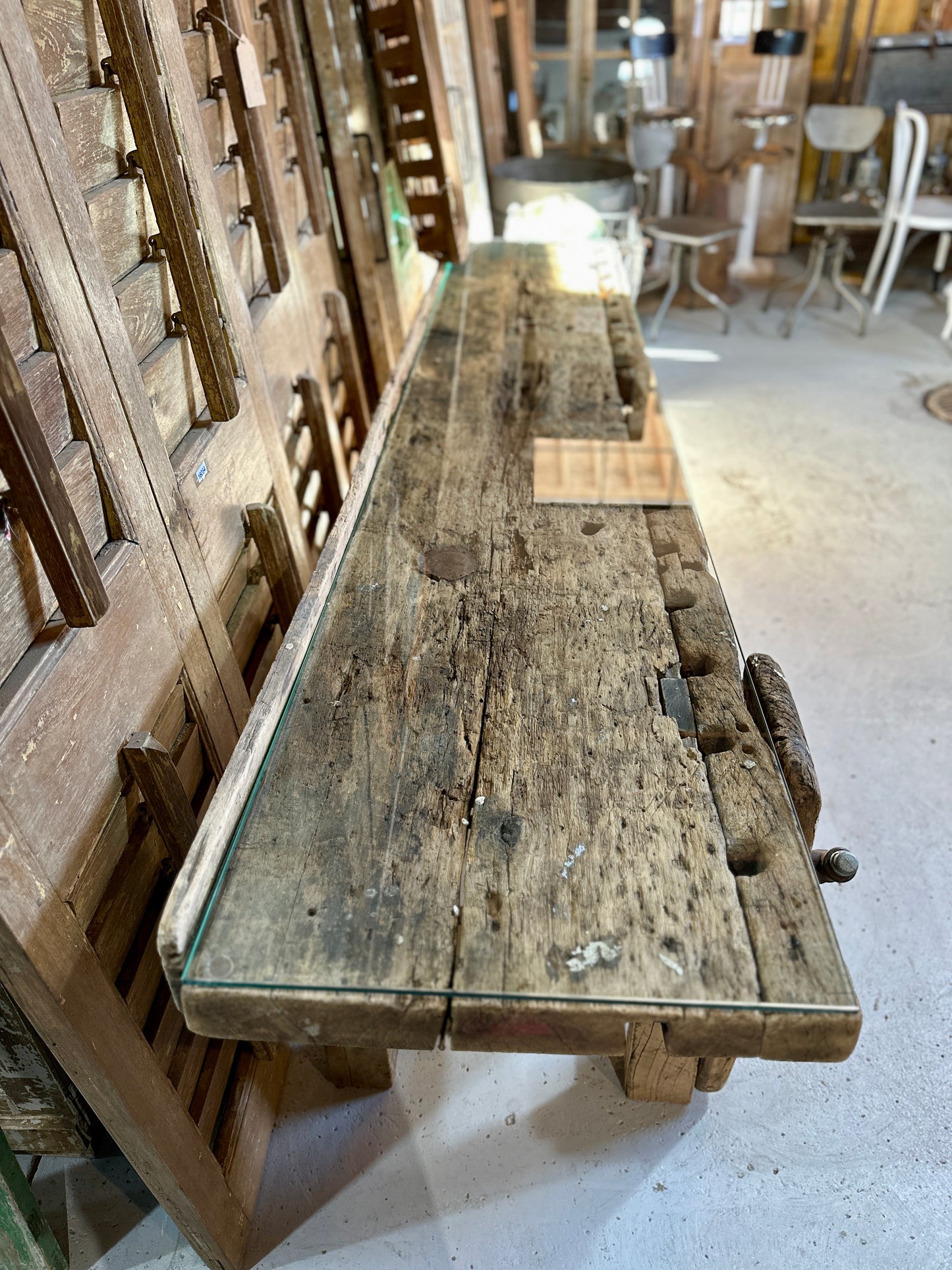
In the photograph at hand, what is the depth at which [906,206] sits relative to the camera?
539 cm

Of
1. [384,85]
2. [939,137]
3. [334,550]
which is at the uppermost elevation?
[384,85]

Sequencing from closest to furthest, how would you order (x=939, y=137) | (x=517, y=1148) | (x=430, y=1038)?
(x=430, y=1038) < (x=517, y=1148) < (x=939, y=137)

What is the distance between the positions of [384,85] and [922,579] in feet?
9.18

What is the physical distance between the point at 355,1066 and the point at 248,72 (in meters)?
2.18

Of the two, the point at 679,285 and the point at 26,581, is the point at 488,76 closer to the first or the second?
the point at 679,285

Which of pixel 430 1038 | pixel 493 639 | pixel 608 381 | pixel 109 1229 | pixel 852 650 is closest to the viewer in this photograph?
pixel 430 1038

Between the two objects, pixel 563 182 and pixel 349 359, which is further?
pixel 563 182

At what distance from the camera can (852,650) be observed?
→ 9.86ft

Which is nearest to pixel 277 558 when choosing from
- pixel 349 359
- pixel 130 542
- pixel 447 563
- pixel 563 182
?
pixel 447 563

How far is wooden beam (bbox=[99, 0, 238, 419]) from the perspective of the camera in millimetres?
1404

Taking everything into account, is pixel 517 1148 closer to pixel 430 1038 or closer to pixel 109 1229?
pixel 109 1229

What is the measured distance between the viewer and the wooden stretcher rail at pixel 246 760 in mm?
1017

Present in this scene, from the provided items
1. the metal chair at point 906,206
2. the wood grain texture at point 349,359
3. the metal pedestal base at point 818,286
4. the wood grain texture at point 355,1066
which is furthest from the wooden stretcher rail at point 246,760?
the metal chair at point 906,206

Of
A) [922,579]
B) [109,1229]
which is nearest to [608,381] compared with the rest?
[922,579]
